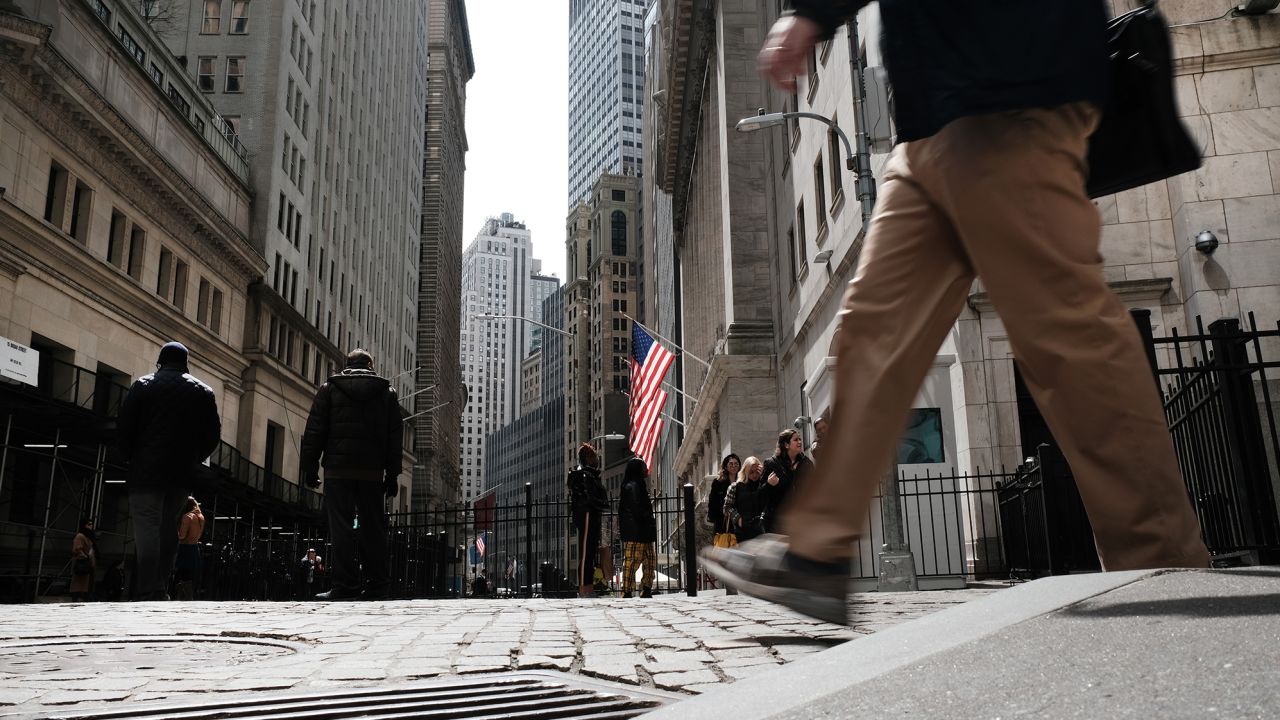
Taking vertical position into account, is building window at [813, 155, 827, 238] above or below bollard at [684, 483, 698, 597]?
above

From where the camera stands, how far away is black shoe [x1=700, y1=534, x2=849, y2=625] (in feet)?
8.34

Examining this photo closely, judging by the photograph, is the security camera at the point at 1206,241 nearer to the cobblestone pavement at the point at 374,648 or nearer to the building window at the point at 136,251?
the cobblestone pavement at the point at 374,648

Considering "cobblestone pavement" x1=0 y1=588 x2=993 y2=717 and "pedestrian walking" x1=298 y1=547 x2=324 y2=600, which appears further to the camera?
"pedestrian walking" x1=298 y1=547 x2=324 y2=600

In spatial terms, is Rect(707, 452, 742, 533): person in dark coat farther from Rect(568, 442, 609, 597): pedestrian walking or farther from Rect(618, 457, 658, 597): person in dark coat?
Rect(568, 442, 609, 597): pedestrian walking

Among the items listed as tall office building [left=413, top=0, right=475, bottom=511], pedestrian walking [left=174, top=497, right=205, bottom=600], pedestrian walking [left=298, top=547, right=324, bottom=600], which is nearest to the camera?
pedestrian walking [left=174, top=497, right=205, bottom=600]

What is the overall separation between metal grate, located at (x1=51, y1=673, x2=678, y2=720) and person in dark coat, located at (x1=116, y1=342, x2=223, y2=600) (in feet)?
23.4

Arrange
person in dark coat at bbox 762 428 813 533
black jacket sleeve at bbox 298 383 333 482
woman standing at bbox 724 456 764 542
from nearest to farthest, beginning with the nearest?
black jacket sleeve at bbox 298 383 333 482, person in dark coat at bbox 762 428 813 533, woman standing at bbox 724 456 764 542

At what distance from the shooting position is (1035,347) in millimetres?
2664

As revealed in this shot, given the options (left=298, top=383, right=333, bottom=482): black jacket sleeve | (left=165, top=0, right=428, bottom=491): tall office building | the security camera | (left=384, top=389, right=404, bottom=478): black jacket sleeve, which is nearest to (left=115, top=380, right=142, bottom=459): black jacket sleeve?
(left=298, top=383, right=333, bottom=482): black jacket sleeve

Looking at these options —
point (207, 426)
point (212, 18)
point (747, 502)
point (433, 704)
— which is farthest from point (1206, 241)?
point (212, 18)

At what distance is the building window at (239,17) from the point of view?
4919 cm

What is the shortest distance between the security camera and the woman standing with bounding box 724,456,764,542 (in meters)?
7.10

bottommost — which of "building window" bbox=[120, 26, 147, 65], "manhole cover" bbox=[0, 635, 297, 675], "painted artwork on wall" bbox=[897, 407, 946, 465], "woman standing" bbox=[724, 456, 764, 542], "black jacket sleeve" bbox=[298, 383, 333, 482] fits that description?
"manhole cover" bbox=[0, 635, 297, 675]

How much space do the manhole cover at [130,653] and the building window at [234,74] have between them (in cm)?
4817
